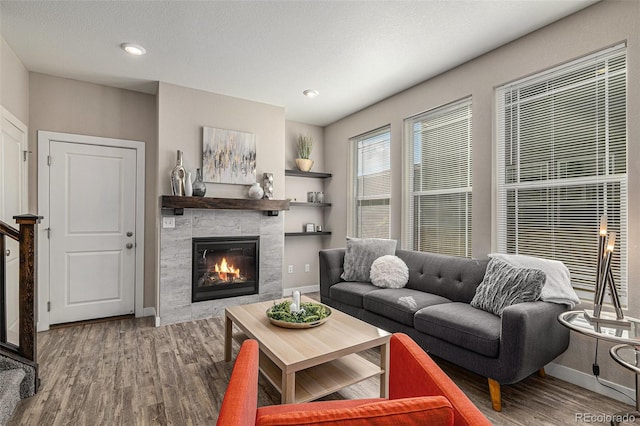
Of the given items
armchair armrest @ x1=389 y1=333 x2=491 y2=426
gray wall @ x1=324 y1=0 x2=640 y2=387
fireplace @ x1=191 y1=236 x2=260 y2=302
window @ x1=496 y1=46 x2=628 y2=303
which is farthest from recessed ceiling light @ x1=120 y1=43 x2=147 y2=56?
window @ x1=496 y1=46 x2=628 y2=303

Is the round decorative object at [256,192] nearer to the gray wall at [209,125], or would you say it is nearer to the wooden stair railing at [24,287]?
the gray wall at [209,125]

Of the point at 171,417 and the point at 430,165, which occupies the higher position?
the point at 430,165

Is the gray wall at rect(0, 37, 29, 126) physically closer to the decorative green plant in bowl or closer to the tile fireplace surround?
the tile fireplace surround

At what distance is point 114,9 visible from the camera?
235 centimetres

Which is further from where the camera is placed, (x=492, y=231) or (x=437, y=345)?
(x=492, y=231)

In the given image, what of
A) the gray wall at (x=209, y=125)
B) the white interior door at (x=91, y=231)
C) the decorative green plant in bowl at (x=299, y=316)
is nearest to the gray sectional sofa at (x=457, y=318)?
the decorative green plant in bowl at (x=299, y=316)

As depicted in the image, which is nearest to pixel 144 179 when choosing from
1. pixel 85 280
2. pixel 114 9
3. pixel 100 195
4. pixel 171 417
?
pixel 100 195

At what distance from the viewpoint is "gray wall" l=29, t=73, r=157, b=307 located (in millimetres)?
3371

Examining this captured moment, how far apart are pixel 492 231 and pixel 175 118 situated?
352 centimetres

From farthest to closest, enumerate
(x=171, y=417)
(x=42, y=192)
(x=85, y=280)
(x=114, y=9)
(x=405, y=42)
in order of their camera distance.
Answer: (x=85, y=280) → (x=42, y=192) → (x=405, y=42) → (x=114, y=9) → (x=171, y=417)

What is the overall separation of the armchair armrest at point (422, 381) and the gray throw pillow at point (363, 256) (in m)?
2.18

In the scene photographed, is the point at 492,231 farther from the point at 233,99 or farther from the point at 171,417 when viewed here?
the point at 233,99

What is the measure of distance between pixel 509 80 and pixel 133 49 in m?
3.32

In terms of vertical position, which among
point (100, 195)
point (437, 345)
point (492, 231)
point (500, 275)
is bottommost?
point (437, 345)
